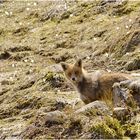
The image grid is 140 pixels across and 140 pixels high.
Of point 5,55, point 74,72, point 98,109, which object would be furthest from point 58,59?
point 98,109

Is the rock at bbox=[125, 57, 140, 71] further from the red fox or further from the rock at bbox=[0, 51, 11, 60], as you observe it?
the rock at bbox=[0, 51, 11, 60]

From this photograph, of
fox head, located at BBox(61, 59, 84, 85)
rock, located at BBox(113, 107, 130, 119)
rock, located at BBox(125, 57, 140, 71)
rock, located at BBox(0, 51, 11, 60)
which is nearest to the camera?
rock, located at BBox(113, 107, 130, 119)

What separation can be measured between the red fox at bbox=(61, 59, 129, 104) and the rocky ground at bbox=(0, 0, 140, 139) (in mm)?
391

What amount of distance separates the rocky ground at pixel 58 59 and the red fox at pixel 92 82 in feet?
1.28

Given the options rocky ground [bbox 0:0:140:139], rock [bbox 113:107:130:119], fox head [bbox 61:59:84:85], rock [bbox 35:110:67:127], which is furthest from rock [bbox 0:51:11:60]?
rock [bbox 113:107:130:119]

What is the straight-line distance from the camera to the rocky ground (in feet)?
33.1

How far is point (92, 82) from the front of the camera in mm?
13789

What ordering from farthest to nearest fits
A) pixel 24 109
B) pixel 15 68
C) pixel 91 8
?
pixel 91 8 < pixel 15 68 < pixel 24 109

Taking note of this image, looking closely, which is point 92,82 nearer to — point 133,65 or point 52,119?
point 133,65

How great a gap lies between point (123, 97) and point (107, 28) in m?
10.3

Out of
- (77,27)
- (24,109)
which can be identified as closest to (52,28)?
(77,27)

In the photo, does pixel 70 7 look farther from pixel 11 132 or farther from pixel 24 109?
pixel 11 132

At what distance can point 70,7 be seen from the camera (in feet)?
82.4

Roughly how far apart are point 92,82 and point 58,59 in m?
6.22
